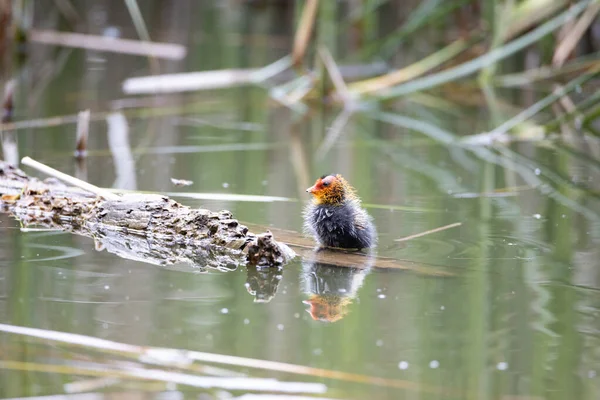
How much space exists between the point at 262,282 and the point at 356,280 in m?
0.36

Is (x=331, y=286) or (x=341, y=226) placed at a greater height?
(x=341, y=226)

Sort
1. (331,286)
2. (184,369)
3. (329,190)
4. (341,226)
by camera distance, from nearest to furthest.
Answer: (184,369) < (331,286) < (341,226) < (329,190)

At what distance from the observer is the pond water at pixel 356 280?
2.73 m

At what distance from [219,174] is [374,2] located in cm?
428

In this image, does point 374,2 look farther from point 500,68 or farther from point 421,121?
point 500,68

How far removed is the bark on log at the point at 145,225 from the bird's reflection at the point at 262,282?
0.06 meters

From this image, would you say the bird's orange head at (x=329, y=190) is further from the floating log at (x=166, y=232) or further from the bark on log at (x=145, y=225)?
the bark on log at (x=145, y=225)

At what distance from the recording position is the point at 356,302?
3.37 m

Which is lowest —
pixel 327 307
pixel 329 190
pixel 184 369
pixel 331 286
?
pixel 184 369

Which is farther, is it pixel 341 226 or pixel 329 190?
pixel 329 190

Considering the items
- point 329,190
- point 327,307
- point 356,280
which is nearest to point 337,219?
point 329,190

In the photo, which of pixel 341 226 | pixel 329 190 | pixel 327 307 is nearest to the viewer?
pixel 327 307

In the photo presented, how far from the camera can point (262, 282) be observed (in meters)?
3.58

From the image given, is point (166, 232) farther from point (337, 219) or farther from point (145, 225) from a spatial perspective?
point (337, 219)
